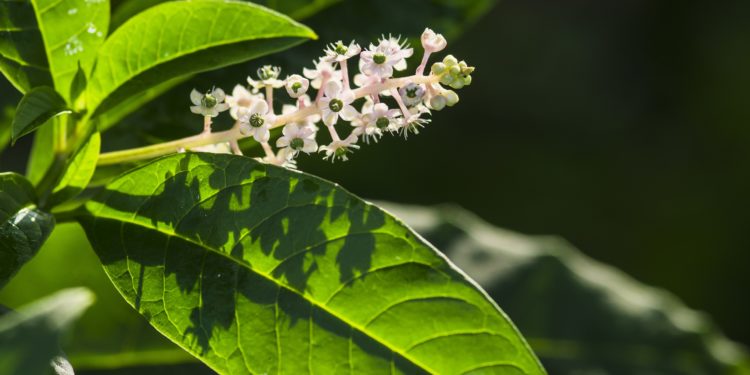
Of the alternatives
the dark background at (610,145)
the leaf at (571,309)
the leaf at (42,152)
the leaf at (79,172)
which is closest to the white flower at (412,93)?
the leaf at (79,172)

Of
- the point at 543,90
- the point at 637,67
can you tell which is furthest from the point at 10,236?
the point at 637,67

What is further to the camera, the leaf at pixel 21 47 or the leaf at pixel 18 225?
the leaf at pixel 21 47

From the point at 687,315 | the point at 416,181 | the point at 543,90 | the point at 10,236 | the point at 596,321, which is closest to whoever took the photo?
the point at 10,236

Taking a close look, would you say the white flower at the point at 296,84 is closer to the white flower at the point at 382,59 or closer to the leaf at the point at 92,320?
the white flower at the point at 382,59

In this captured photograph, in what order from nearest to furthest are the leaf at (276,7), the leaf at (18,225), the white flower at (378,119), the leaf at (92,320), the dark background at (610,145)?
1. the leaf at (18,225)
2. the white flower at (378,119)
3. the leaf at (276,7)
4. the leaf at (92,320)
5. the dark background at (610,145)

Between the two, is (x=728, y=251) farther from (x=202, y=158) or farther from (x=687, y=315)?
(x=202, y=158)

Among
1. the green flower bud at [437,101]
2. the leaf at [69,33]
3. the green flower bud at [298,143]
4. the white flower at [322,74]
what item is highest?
the green flower bud at [437,101]

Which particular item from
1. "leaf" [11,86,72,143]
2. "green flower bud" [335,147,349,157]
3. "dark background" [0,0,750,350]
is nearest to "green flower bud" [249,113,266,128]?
"green flower bud" [335,147,349,157]
